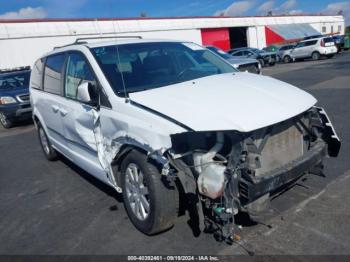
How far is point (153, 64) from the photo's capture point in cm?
408

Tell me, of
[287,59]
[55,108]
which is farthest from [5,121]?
[287,59]

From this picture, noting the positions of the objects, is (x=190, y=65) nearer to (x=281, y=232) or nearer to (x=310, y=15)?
(x=281, y=232)

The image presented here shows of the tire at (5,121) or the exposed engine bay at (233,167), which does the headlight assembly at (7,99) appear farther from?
the exposed engine bay at (233,167)

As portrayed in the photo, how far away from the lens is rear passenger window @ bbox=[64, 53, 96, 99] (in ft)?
13.1

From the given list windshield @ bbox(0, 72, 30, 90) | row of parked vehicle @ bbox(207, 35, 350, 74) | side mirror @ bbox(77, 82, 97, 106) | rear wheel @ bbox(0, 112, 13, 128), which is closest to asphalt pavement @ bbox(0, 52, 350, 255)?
side mirror @ bbox(77, 82, 97, 106)

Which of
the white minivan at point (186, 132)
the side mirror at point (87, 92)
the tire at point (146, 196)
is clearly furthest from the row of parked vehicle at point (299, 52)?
the tire at point (146, 196)

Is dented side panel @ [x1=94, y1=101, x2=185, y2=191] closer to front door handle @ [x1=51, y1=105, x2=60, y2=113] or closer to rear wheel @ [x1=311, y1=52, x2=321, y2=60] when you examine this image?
front door handle @ [x1=51, y1=105, x2=60, y2=113]

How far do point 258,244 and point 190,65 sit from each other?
225 centimetres

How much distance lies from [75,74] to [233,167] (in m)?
2.53

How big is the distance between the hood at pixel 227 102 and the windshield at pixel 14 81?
994 centimetres

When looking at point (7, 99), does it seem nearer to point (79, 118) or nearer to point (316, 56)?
point (79, 118)

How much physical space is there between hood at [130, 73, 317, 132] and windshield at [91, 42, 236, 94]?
0.31 m

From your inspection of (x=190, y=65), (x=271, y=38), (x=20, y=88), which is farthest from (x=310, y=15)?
(x=190, y=65)

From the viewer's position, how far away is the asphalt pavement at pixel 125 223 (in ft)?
10.3
